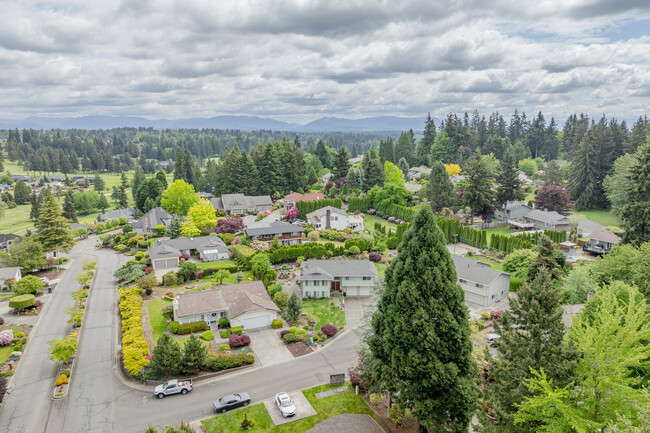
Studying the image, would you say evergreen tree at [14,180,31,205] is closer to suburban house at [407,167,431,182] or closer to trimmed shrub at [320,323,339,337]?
suburban house at [407,167,431,182]

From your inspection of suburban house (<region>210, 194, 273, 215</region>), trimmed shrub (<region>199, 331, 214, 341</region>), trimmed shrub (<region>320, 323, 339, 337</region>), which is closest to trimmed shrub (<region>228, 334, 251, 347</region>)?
trimmed shrub (<region>199, 331, 214, 341</region>)

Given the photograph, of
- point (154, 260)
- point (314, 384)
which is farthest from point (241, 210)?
point (314, 384)

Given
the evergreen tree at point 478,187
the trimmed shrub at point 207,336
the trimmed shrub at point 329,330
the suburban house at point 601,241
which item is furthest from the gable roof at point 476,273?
the evergreen tree at point 478,187

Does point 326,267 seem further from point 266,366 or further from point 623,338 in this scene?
point 623,338

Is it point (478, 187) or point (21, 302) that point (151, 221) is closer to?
point (21, 302)

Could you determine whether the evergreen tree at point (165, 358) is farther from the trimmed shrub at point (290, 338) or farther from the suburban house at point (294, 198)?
the suburban house at point (294, 198)

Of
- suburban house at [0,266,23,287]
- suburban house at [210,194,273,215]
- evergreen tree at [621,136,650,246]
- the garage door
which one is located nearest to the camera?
the garage door
